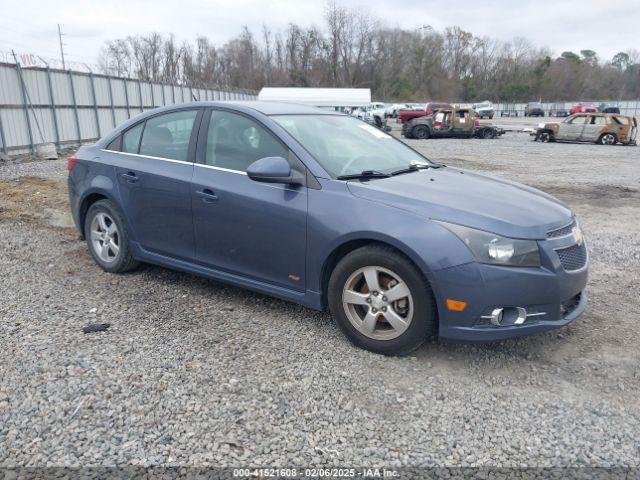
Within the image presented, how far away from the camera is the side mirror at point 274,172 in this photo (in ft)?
11.6

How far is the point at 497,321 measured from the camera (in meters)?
3.14

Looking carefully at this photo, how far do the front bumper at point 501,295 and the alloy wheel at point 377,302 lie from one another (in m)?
0.24

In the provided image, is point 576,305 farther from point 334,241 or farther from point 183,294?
point 183,294

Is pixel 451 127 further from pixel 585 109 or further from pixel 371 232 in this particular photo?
pixel 585 109

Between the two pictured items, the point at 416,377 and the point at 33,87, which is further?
the point at 33,87

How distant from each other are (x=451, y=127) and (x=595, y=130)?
6935 millimetres

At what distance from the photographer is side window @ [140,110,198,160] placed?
431cm

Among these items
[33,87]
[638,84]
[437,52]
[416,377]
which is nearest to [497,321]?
[416,377]

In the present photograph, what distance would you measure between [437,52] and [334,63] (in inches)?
809

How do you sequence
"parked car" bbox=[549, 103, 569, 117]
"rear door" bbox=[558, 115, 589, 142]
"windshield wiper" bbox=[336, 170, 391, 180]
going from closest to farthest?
"windshield wiper" bbox=[336, 170, 391, 180]
"rear door" bbox=[558, 115, 589, 142]
"parked car" bbox=[549, 103, 569, 117]

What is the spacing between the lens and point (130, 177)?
14.9 feet

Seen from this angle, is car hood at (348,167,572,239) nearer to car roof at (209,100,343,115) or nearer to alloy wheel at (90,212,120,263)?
car roof at (209,100,343,115)

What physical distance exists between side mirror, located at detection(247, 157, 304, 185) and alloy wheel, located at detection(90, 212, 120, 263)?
73.5 inches

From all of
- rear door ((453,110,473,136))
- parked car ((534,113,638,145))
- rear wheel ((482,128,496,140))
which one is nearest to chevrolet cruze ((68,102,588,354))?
parked car ((534,113,638,145))
